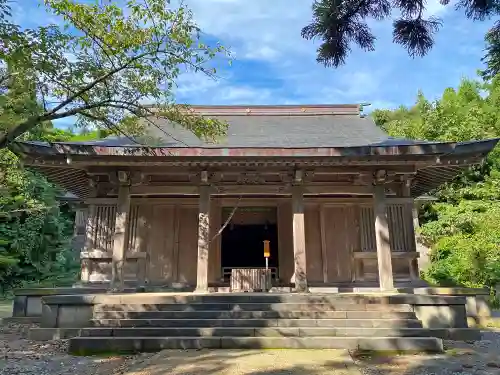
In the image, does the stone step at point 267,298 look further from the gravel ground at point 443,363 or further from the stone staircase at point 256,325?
the gravel ground at point 443,363

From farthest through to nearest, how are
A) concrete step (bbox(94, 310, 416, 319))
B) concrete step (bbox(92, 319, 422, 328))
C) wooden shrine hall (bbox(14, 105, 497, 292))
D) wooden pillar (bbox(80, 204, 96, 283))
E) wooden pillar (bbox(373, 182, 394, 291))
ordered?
wooden pillar (bbox(80, 204, 96, 283)) < wooden pillar (bbox(373, 182, 394, 291)) < wooden shrine hall (bbox(14, 105, 497, 292)) < concrete step (bbox(94, 310, 416, 319)) < concrete step (bbox(92, 319, 422, 328))

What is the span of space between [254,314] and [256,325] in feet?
0.88

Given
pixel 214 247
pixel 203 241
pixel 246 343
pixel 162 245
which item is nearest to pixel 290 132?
pixel 214 247

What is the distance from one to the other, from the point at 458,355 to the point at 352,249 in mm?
3987

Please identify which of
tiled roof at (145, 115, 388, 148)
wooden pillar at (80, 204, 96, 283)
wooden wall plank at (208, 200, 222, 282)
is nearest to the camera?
wooden pillar at (80, 204, 96, 283)

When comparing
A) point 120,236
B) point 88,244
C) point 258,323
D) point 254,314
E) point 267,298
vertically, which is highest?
point 120,236

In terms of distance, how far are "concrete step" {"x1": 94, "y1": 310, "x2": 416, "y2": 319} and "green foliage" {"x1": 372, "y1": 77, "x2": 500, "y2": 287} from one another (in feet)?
20.6

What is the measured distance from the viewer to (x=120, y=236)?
7.57 meters

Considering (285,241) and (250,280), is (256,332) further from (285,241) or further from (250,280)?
(285,241)

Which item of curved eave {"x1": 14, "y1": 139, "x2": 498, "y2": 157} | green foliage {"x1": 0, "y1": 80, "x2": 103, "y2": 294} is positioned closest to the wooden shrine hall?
curved eave {"x1": 14, "y1": 139, "x2": 498, "y2": 157}

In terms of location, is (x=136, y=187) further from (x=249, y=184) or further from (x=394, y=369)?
(x=394, y=369)

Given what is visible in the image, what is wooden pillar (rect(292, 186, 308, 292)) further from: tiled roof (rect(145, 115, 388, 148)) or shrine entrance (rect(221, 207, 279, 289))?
shrine entrance (rect(221, 207, 279, 289))

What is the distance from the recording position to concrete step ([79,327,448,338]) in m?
5.73

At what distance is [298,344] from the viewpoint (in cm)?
554
